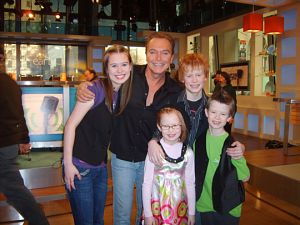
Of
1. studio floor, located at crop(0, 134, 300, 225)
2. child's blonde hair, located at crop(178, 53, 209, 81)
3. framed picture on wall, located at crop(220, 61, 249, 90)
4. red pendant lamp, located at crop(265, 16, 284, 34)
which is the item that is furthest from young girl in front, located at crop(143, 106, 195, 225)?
framed picture on wall, located at crop(220, 61, 249, 90)

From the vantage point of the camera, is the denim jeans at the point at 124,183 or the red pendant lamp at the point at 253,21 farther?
the red pendant lamp at the point at 253,21

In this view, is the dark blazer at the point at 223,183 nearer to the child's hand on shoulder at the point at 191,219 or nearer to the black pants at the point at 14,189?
the child's hand on shoulder at the point at 191,219

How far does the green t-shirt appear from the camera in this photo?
1.89 meters

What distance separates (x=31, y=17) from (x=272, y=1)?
9782 millimetres

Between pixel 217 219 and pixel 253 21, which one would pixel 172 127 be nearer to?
pixel 217 219

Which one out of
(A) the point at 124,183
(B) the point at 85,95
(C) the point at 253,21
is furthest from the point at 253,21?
(B) the point at 85,95

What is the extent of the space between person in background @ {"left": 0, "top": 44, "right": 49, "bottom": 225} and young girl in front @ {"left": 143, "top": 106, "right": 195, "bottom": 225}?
0.95 m

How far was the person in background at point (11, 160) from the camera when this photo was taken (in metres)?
2.33

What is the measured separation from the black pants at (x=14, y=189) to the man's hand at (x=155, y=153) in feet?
3.42

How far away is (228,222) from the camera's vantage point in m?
1.94

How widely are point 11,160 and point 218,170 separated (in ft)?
4.67

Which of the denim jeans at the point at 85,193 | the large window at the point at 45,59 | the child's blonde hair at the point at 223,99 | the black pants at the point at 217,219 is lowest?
the black pants at the point at 217,219

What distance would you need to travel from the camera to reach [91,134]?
5.97 ft

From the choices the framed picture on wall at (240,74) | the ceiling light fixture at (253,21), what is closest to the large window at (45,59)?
the framed picture on wall at (240,74)
